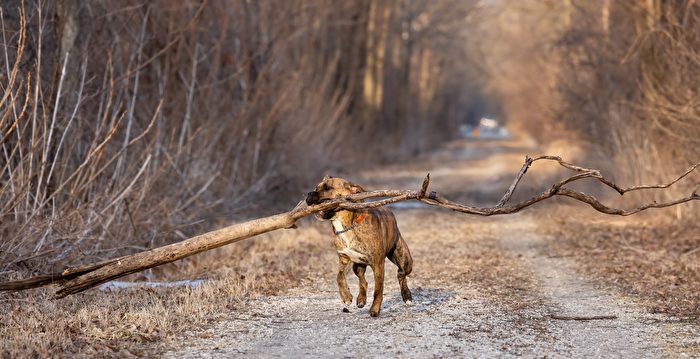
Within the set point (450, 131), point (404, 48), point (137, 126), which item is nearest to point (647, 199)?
point (137, 126)

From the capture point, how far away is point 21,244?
29.0 feet

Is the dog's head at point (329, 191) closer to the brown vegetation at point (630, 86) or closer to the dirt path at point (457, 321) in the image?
the dirt path at point (457, 321)

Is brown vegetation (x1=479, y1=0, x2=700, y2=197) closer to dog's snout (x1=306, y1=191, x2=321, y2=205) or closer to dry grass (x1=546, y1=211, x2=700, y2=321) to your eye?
dry grass (x1=546, y1=211, x2=700, y2=321)

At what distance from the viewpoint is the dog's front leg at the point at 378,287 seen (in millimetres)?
7301

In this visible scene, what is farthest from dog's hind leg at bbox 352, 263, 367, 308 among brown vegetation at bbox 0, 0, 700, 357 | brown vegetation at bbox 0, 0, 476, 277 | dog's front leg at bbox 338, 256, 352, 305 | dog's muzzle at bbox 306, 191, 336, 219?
brown vegetation at bbox 0, 0, 476, 277

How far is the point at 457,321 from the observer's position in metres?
7.57

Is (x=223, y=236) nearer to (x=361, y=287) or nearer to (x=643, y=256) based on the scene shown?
(x=361, y=287)

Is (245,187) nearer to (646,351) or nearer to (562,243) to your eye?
(562,243)

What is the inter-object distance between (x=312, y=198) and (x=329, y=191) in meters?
0.19

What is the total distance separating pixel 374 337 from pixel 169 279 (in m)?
3.97

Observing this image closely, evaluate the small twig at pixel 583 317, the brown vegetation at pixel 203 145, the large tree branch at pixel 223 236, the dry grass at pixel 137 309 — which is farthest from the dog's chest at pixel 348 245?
the small twig at pixel 583 317

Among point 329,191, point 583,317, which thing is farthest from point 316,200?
point 583,317

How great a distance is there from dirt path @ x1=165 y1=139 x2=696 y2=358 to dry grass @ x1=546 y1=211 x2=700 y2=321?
36 cm

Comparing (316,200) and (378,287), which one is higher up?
(316,200)
